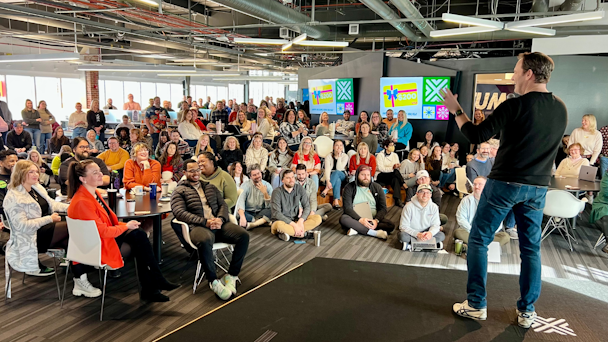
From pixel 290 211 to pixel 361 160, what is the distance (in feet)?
7.58

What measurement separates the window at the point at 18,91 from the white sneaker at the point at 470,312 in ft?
58.4

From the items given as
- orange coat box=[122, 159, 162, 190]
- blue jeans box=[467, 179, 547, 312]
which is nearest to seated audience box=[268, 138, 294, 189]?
orange coat box=[122, 159, 162, 190]

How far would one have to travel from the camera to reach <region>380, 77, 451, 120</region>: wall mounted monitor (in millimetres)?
11172

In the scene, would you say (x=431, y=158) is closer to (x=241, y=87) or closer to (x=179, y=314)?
(x=179, y=314)

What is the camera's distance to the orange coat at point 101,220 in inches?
141

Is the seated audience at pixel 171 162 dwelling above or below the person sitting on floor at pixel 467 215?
above

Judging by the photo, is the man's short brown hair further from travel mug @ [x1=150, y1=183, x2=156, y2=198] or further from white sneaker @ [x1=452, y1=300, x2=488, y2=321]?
travel mug @ [x1=150, y1=183, x2=156, y2=198]

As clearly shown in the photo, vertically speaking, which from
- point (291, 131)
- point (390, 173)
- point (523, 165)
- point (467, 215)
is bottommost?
point (467, 215)

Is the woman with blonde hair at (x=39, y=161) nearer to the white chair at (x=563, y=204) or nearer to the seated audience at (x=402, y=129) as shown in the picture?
the seated audience at (x=402, y=129)

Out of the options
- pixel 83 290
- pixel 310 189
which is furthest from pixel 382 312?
pixel 310 189

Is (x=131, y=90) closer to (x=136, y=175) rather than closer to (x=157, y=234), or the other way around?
(x=136, y=175)

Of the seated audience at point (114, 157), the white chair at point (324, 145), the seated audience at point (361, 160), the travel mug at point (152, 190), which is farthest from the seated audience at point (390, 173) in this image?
the travel mug at point (152, 190)

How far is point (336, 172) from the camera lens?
7723 millimetres

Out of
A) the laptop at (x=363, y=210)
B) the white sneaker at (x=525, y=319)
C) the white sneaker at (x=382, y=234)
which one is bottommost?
the white sneaker at (x=382, y=234)
